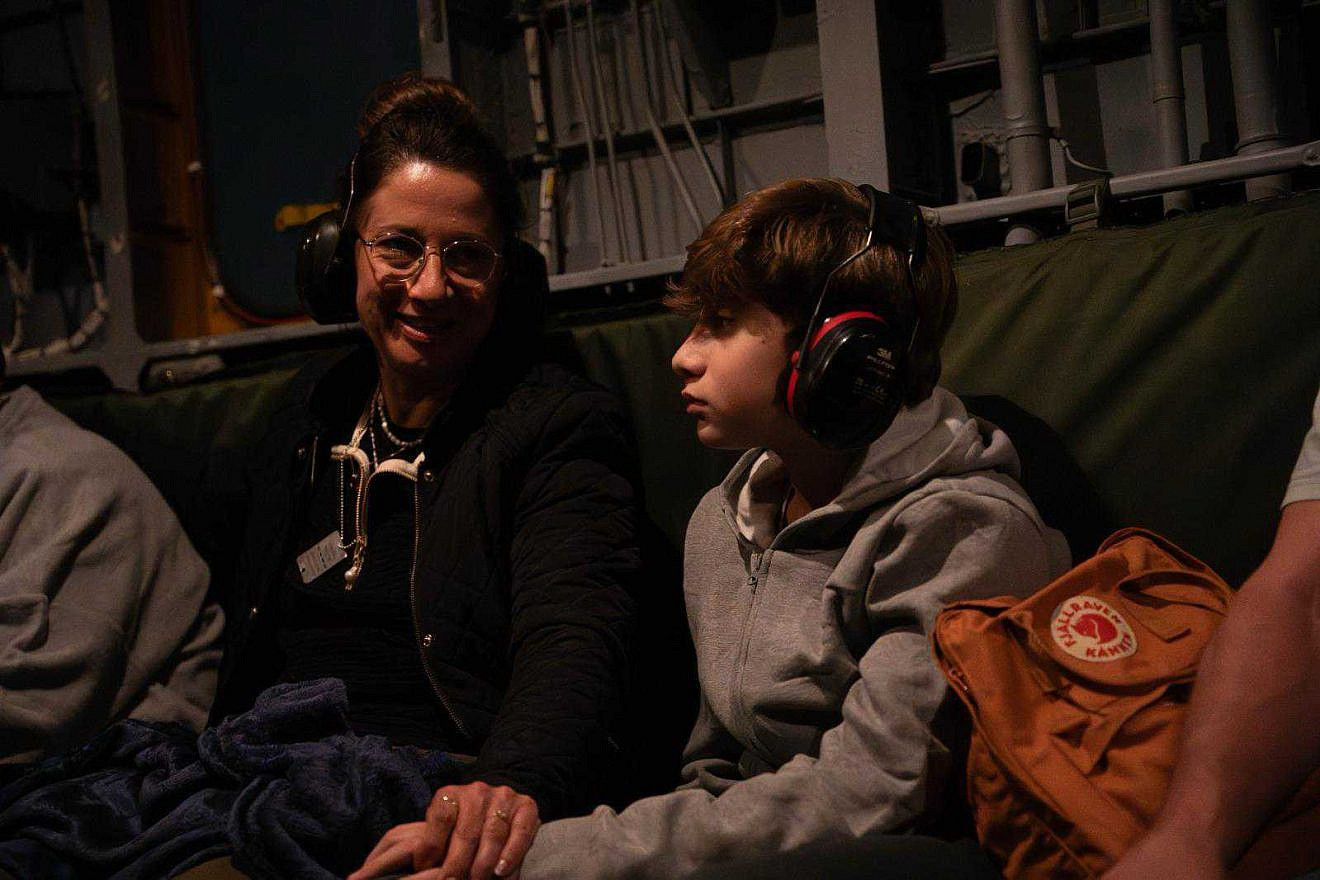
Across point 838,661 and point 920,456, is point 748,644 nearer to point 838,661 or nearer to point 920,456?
point 838,661

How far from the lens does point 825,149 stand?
9.01 ft

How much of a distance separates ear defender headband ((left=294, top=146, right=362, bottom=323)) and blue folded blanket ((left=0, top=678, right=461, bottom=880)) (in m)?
0.62

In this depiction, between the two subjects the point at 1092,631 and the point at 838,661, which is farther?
the point at 838,661

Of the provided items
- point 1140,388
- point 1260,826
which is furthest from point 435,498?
point 1260,826

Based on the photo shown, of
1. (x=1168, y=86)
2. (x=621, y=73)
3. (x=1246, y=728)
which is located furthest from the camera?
(x=621, y=73)

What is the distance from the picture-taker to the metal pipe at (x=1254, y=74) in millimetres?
1913

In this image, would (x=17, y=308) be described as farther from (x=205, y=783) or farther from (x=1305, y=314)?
(x=1305, y=314)

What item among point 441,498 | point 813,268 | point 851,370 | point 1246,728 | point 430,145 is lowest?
point 1246,728

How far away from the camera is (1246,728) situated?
0.92 metres

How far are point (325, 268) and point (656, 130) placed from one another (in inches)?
49.1

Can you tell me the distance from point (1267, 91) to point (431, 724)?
1649mm

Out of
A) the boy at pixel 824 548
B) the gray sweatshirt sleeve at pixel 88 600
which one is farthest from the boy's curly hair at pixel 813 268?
the gray sweatshirt sleeve at pixel 88 600

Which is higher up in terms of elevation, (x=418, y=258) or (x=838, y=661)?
(x=418, y=258)

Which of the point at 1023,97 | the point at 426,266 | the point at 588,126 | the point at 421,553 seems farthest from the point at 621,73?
the point at 421,553
